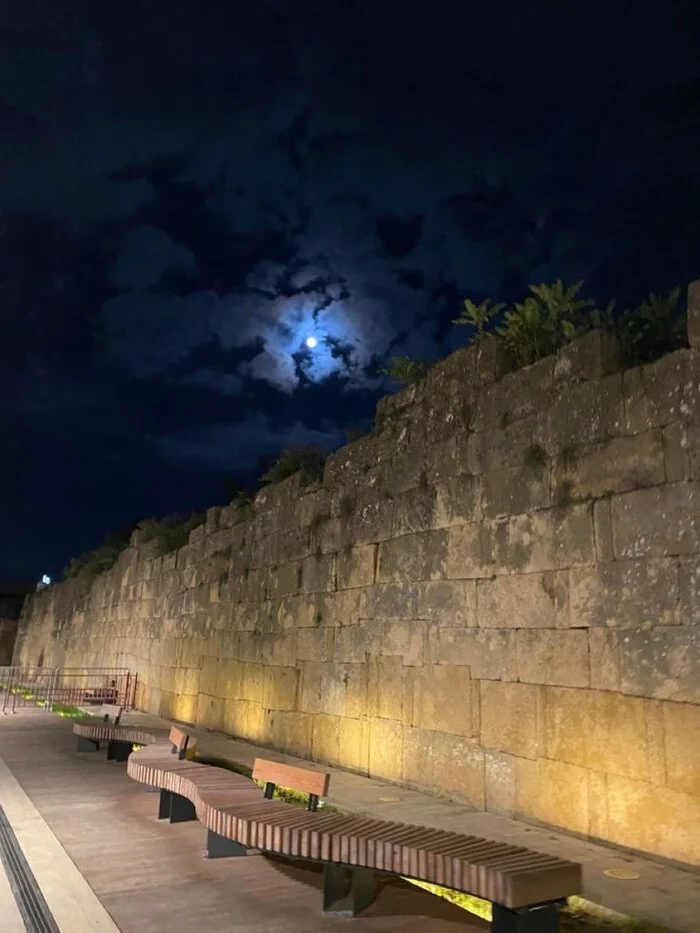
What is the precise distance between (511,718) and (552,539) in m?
1.46

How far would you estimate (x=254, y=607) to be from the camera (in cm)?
1070

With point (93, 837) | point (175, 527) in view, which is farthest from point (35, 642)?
point (93, 837)

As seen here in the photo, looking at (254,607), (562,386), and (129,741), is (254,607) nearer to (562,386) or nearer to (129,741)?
(129,741)

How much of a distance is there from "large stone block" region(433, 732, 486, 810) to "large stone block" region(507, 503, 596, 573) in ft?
5.19

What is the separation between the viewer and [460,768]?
20.8 feet

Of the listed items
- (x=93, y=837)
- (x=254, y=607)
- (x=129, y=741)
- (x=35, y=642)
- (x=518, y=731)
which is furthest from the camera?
(x=35, y=642)

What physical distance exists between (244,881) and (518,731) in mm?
Result: 2442

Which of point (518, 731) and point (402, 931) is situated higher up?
point (518, 731)

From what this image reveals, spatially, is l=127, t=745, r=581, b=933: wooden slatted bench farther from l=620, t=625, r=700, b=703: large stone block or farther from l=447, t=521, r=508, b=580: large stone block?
l=447, t=521, r=508, b=580: large stone block

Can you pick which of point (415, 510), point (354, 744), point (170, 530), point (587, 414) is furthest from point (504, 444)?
point (170, 530)

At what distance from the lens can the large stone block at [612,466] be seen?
17.2 ft

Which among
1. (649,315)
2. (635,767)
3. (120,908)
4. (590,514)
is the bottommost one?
(120,908)

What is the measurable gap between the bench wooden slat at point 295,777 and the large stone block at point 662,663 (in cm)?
213

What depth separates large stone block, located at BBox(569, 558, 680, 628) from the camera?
4.94 meters
